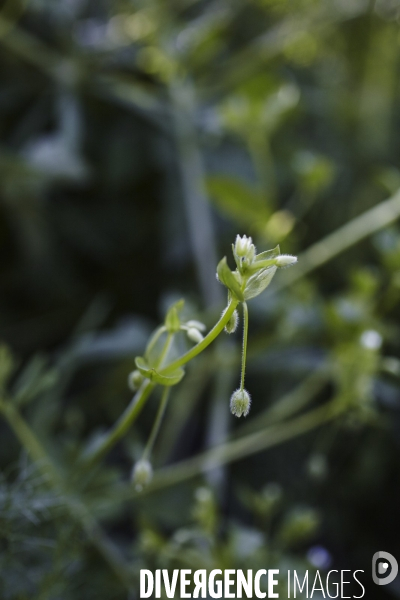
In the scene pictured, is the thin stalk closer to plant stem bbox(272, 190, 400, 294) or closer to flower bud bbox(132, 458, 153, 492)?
flower bud bbox(132, 458, 153, 492)

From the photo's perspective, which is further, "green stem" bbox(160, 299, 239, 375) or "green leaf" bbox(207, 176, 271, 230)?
"green leaf" bbox(207, 176, 271, 230)

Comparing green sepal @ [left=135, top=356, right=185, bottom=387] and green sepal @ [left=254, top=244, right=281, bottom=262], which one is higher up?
green sepal @ [left=254, top=244, right=281, bottom=262]

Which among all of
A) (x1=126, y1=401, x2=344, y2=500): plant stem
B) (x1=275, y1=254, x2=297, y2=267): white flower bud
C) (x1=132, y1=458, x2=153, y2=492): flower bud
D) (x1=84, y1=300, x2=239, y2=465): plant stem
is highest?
(x1=126, y1=401, x2=344, y2=500): plant stem

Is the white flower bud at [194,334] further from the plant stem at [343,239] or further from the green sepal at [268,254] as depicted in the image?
the plant stem at [343,239]

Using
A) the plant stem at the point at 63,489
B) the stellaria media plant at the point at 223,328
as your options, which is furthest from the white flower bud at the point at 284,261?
the plant stem at the point at 63,489

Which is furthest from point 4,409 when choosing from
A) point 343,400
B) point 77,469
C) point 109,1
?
point 109,1

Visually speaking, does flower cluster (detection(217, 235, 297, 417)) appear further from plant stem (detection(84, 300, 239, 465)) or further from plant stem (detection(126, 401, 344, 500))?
plant stem (detection(126, 401, 344, 500))

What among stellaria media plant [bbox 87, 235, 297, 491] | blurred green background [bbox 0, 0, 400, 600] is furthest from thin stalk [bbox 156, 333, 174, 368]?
blurred green background [bbox 0, 0, 400, 600]

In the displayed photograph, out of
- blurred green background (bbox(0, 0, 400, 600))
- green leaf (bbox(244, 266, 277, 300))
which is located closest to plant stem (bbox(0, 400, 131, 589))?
blurred green background (bbox(0, 0, 400, 600))
